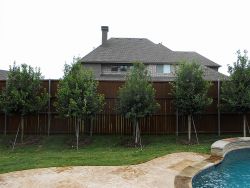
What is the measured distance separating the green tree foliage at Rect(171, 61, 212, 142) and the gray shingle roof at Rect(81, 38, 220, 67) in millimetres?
11738

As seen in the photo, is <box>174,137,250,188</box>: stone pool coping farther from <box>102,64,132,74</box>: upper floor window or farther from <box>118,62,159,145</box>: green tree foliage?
<box>102,64,132,74</box>: upper floor window

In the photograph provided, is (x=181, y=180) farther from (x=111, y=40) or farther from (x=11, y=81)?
(x=111, y=40)

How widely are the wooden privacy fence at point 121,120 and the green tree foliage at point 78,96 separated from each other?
5.29 feet

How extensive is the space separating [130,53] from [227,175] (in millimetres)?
20786

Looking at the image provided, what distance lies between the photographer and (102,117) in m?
17.1

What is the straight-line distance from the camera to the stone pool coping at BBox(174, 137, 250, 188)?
8593 millimetres

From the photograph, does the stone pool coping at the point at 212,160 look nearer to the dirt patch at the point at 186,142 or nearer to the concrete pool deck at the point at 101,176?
the concrete pool deck at the point at 101,176

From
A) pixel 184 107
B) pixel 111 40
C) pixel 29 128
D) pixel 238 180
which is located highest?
pixel 111 40

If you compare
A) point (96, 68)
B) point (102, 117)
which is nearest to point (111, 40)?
point (96, 68)

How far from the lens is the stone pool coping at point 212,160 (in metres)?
8.59

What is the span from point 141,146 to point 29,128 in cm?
631

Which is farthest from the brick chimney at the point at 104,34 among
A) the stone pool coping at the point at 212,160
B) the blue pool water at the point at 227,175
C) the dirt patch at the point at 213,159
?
the dirt patch at the point at 213,159

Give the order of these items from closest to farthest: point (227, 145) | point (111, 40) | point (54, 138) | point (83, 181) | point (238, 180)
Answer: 1. point (83, 181)
2. point (238, 180)
3. point (227, 145)
4. point (54, 138)
5. point (111, 40)

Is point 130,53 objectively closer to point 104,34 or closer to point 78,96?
point 104,34
